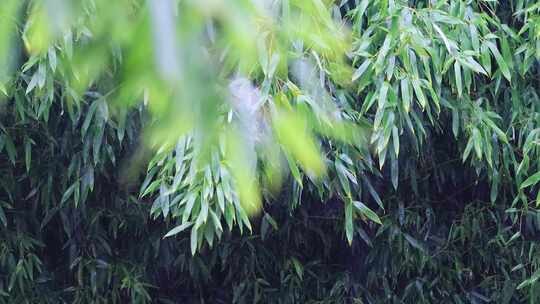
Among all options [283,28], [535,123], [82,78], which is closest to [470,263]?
[535,123]

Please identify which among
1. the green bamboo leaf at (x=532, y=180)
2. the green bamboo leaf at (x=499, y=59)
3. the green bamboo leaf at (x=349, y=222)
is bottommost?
the green bamboo leaf at (x=532, y=180)

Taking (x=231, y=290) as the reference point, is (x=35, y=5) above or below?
above

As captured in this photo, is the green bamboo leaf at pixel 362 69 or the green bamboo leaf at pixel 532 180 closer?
the green bamboo leaf at pixel 362 69

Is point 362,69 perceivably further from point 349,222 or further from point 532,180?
point 532,180

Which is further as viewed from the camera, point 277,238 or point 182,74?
point 277,238

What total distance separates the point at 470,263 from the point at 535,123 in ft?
2.22

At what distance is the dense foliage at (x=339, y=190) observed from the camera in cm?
248

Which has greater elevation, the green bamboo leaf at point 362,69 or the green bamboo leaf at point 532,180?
the green bamboo leaf at point 362,69

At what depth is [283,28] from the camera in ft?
2.93

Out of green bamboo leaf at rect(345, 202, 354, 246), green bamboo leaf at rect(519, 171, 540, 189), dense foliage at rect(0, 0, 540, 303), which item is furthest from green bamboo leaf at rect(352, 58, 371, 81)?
green bamboo leaf at rect(519, 171, 540, 189)

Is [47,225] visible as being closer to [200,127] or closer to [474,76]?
[474,76]

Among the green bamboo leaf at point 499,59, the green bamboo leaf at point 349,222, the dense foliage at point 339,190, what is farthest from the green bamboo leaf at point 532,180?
the green bamboo leaf at point 349,222

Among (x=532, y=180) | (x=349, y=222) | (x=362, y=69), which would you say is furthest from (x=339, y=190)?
(x=532, y=180)

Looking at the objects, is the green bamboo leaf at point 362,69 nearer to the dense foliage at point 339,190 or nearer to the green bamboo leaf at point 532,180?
the dense foliage at point 339,190
